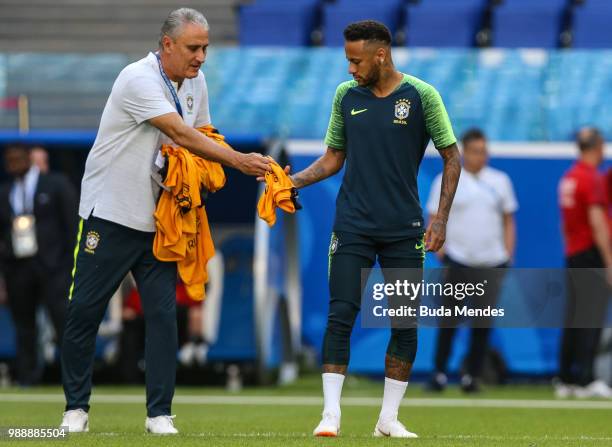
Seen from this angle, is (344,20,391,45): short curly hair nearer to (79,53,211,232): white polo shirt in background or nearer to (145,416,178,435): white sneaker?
(79,53,211,232): white polo shirt in background

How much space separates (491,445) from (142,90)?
249 centimetres

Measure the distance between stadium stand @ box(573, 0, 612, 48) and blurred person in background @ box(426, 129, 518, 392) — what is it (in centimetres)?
457

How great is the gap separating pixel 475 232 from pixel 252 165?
5339 millimetres

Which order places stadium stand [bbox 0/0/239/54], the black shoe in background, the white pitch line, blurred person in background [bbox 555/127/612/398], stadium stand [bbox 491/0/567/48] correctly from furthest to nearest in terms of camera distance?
stadium stand [bbox 0/0/239/54], stadium stand [bbox 491/0/567/48], the black shoe in background, blurred person in background [bbox 555/127/612/398], the white pitch line

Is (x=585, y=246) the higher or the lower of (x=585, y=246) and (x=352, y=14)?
the lower

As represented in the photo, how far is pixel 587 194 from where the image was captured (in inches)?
468

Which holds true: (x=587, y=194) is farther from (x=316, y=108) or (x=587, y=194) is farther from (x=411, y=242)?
(x=411, y=242)

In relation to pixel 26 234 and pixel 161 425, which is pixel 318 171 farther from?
pixel 26 234

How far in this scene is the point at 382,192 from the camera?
7.00 m

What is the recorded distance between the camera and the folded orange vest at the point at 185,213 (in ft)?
23.4

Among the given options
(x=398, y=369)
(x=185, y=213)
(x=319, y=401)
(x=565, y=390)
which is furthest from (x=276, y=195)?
(x=565, y=390)

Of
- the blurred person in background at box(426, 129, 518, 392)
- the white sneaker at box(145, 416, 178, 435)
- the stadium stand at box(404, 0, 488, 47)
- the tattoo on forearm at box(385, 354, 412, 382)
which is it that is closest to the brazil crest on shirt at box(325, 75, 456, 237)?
the tattoo on forearm at box(385, 354, 412, 382)

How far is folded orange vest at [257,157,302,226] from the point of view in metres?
7.14

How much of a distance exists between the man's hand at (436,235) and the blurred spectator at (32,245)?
6.59 meters
